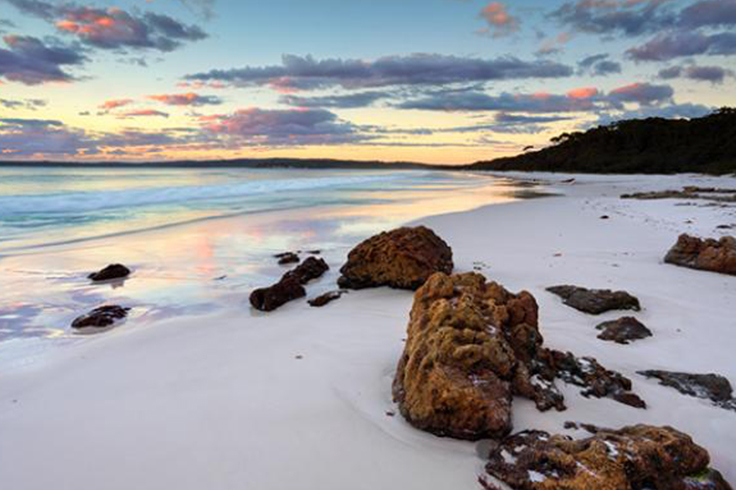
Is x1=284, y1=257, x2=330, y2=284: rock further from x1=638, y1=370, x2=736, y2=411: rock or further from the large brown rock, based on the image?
x1=638, y1=370, x2=736, y2=411: rock

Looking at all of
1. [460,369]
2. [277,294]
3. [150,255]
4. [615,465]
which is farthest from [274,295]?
[150,255]

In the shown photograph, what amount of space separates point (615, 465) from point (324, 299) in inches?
149

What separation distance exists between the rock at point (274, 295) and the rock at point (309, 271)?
598mm

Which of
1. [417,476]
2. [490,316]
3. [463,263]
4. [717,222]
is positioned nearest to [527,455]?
[417,476]

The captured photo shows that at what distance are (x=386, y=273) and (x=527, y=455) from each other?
372cm

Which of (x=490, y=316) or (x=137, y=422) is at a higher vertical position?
(x=490, y=316)

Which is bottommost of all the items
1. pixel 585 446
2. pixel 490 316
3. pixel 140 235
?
pixel 140 235

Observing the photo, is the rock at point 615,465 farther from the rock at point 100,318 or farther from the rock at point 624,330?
the rock at point 100,318

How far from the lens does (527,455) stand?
233 centimetres

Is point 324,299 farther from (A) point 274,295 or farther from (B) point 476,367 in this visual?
(B) point 476,367

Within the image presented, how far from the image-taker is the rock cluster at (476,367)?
2643 mm

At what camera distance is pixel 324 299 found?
5.52 metres

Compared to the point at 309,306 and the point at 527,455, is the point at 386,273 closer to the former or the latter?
the point at 309,306

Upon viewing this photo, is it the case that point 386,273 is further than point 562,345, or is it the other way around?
point 386,273
